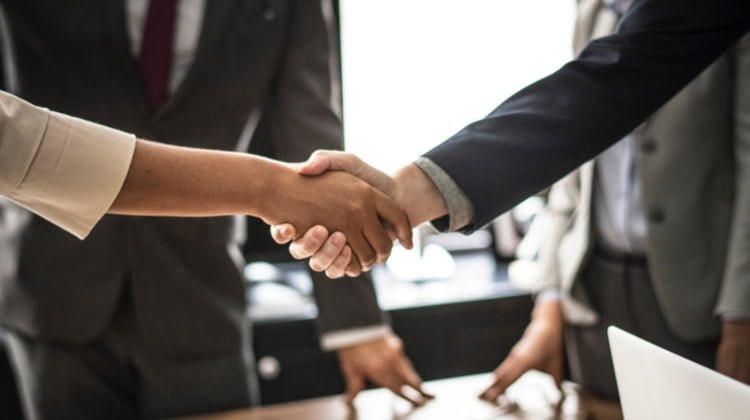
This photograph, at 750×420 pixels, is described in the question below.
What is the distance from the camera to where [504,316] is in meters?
2.56

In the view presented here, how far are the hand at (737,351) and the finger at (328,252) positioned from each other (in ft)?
A: 2.19

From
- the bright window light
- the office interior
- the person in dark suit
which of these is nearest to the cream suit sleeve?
the person in dark suit

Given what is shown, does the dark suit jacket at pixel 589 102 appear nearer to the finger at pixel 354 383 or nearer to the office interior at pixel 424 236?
the finger at pixel 354 383

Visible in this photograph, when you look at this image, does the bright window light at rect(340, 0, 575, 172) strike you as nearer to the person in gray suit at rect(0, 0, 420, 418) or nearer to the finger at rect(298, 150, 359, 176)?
the person in gray suit at rect(0, 0, 420, 418)

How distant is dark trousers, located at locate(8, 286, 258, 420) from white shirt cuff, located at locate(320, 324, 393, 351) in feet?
0.66

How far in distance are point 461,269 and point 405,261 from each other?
188mm

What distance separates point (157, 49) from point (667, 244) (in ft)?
3.15

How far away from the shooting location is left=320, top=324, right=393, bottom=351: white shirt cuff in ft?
5.00

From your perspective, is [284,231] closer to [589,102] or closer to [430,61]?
[589,102]

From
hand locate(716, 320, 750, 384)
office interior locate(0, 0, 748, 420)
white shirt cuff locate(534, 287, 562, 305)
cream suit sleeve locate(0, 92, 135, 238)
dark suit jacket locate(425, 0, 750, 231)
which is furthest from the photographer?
office interior locate(0, 0, 748, 420)

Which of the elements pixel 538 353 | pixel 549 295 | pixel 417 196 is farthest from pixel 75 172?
Answer: pixel 549 295

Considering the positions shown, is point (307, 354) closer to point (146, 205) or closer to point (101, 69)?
point (101, 69)

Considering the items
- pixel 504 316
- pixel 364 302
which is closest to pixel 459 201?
pixel 364 302

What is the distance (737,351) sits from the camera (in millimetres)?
1398
